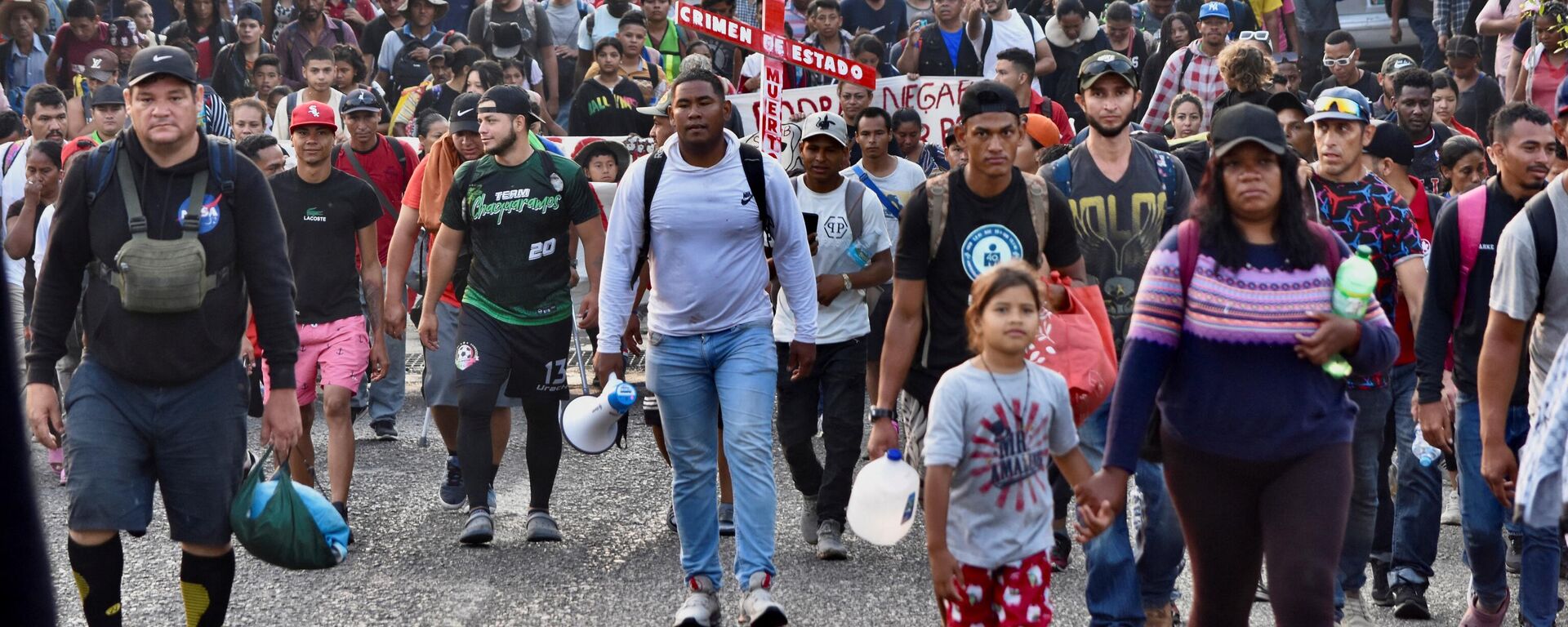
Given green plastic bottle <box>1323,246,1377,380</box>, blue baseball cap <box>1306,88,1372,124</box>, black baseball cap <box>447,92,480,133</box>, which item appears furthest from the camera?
black baseball cap <box>447,92,480,133</box>

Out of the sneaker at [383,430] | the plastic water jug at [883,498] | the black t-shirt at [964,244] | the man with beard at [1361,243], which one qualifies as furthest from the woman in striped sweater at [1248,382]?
the sneaker at [383,430]

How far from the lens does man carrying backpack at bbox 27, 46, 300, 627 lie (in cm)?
546

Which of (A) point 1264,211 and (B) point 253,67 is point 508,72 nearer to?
(B) point 253,67

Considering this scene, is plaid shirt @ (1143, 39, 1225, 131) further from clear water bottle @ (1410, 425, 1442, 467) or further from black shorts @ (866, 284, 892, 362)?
clear water bottle @ (1410, 425, 1442, 467)

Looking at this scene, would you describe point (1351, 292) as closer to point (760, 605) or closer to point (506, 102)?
point (760, 605)

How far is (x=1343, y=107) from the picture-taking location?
658 cm

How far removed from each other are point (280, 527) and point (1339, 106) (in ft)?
13.1

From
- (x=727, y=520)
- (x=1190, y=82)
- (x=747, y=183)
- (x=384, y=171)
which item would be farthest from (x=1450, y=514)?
(x=384, y=171)

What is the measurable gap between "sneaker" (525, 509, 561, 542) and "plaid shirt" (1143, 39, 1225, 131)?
246 inches

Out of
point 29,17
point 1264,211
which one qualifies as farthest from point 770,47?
point 29,17

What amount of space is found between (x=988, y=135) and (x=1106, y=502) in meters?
1.69

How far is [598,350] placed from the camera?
6777 millimetres

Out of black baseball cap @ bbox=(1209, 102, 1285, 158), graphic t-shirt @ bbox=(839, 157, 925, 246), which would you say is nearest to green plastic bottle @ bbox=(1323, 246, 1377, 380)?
black baseball cap @ bbox=(1209, 102, 1285, 158)

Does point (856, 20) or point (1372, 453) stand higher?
point (856, 20)
